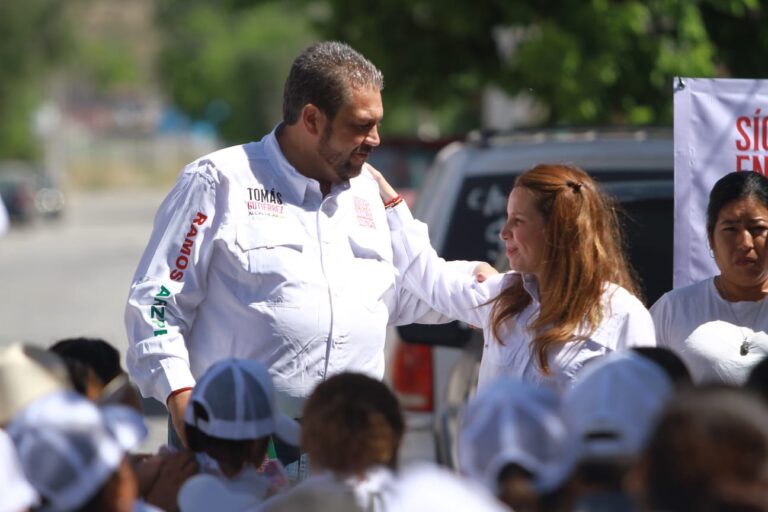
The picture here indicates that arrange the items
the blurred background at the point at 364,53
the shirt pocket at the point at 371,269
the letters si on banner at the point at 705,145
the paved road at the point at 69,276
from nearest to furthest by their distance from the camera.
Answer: the shirt pocket at the point at 371,269
the letters si on banner at the point at 705,145
the blurred background at the point at 364,53
the paved road at the point at 69,276

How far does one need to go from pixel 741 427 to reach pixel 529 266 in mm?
1612

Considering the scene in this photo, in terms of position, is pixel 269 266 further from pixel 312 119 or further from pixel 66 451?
pixel 66 451

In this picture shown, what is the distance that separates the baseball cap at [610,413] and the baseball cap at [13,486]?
99 centimetres

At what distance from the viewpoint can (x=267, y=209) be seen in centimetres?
405

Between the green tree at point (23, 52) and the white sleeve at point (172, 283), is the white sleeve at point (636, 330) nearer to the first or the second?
the white sleeve at point (172, 283)

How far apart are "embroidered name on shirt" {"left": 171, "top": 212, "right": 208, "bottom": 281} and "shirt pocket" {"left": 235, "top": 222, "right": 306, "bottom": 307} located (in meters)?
0.11

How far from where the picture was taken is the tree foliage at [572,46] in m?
10.2

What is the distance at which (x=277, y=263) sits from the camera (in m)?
3.99

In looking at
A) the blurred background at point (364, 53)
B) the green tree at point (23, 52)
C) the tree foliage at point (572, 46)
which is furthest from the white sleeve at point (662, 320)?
the green tree at point (23, 52)

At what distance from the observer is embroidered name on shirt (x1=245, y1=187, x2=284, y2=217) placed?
4.04 m

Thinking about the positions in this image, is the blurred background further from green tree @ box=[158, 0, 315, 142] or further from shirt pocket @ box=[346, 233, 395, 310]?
shirt pocket @ box=[346, 233, 395, 310]

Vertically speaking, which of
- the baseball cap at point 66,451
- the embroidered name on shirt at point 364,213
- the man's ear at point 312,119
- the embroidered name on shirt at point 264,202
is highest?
the man's ear at point 312,119

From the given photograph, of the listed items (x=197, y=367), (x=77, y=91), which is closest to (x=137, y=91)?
(x=77, y=91)

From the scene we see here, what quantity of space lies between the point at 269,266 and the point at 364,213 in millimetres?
385
